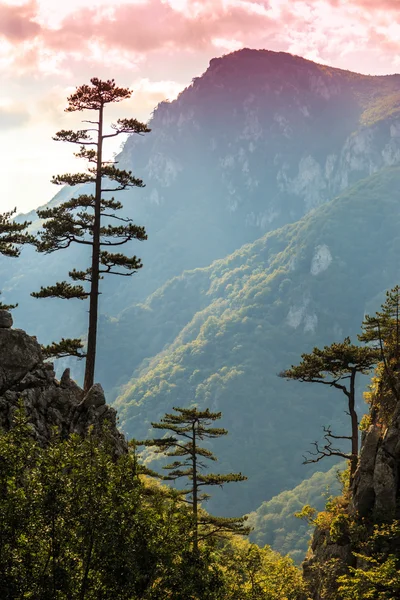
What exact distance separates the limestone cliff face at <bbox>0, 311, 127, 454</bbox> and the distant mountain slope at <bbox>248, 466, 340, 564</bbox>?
14606 cm

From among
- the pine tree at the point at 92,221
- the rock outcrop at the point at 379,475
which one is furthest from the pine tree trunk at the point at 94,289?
the rock outcrop at the point at 379,475

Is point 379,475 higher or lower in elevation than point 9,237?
lower

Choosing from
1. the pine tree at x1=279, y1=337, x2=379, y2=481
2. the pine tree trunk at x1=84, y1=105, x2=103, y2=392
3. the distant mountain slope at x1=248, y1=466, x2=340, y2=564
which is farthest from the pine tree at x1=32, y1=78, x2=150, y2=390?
the distant mountain slope at x1=248, y1=466, x2=340, y2=564

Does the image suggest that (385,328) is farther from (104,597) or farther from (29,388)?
(104,597)

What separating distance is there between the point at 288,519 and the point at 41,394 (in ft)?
571

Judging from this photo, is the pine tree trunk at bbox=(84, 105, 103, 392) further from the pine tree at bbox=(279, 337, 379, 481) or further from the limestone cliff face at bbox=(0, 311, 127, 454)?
the pine tree at bbox=(279, 337, 379, 481)

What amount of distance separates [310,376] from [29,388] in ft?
42.0

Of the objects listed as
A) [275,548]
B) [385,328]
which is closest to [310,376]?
[385,328]

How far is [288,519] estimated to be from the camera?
177875mm

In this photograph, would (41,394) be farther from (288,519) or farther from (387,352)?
(288,519)

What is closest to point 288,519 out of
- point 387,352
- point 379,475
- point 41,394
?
point 387,352

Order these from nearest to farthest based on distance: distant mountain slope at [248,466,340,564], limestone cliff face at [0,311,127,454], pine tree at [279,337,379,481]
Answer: limestone cliff face at [0,311,127,454]
pine tree at [279,337,379,481]
distant mountain slope at [248,466,340,564]

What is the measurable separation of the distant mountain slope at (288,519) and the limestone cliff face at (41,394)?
5750 inches

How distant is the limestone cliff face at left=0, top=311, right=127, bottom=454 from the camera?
19406 millimetres
